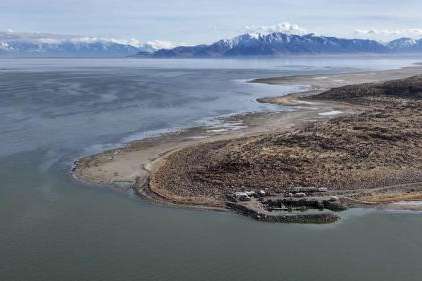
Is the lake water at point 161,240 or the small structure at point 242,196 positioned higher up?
the small structure at point 242,196

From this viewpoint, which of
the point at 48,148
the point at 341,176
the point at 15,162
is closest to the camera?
the point at 341,176

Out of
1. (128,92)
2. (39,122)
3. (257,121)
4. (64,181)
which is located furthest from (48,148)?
(128,92)

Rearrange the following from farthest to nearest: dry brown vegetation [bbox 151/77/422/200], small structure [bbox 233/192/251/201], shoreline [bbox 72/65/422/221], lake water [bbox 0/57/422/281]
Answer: dry brown vegetation [bbox 151/77/422/200]
shoreline [bbox 72/65/422/221]
small structure [bbox 233/192/251/201]
lake water [bbox 0/57/422/281]

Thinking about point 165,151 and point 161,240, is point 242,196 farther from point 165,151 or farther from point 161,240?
point 165,151

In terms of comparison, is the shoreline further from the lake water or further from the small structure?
the lake water

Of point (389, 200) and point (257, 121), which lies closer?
point (389, 200)

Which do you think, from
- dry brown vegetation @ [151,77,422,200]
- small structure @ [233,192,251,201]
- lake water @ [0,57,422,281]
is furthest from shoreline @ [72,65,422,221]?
lake water @ [0,57,422,281]

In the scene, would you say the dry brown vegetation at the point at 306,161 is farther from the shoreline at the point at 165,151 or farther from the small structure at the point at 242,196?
the small structure at the point at 242,196

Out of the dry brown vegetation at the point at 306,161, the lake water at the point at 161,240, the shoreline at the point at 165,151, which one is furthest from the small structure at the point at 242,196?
the lake water at the point at 161,240

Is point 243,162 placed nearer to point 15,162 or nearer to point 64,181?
point 64,181
